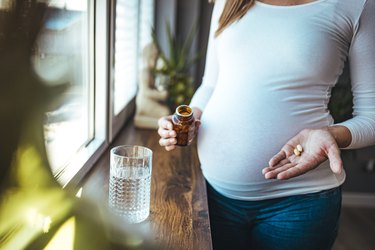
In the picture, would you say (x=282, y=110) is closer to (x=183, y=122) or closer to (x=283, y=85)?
(x=283, y=85)

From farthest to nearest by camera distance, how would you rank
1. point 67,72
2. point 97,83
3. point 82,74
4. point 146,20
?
point 146,20 < point 97,83 < point 82,74 < point 67,72

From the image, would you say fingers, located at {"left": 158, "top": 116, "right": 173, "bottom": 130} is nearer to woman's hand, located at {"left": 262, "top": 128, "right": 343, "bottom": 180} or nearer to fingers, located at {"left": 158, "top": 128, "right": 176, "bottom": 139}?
fingers, located at {"left": 158, "top": 128, "right": 176, "bottom": 139}

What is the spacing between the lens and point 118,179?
91cm

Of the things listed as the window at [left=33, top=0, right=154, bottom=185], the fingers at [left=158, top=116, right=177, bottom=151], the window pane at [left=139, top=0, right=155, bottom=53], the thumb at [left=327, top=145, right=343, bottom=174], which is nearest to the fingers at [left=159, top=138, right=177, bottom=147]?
the fingers at [left=158, top=116, right=177, bottom=151]

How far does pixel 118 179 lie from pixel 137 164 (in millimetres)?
52

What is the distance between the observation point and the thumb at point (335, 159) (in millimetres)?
858

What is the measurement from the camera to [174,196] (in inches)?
43.2

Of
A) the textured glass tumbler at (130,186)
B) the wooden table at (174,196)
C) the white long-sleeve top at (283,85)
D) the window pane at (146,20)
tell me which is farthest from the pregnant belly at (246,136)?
the window pane at (146,20)

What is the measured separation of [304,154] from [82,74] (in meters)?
0.66

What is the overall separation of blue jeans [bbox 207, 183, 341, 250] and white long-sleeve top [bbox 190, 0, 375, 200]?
0.03 meters

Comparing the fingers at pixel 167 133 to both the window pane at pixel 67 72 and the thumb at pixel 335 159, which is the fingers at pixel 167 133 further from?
the thumb at pixel 335 159

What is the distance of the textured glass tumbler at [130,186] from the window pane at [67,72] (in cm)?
14

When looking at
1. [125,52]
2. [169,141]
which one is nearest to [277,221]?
[169,141]

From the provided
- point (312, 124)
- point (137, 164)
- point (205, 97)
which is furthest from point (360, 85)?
point (137, 164)
